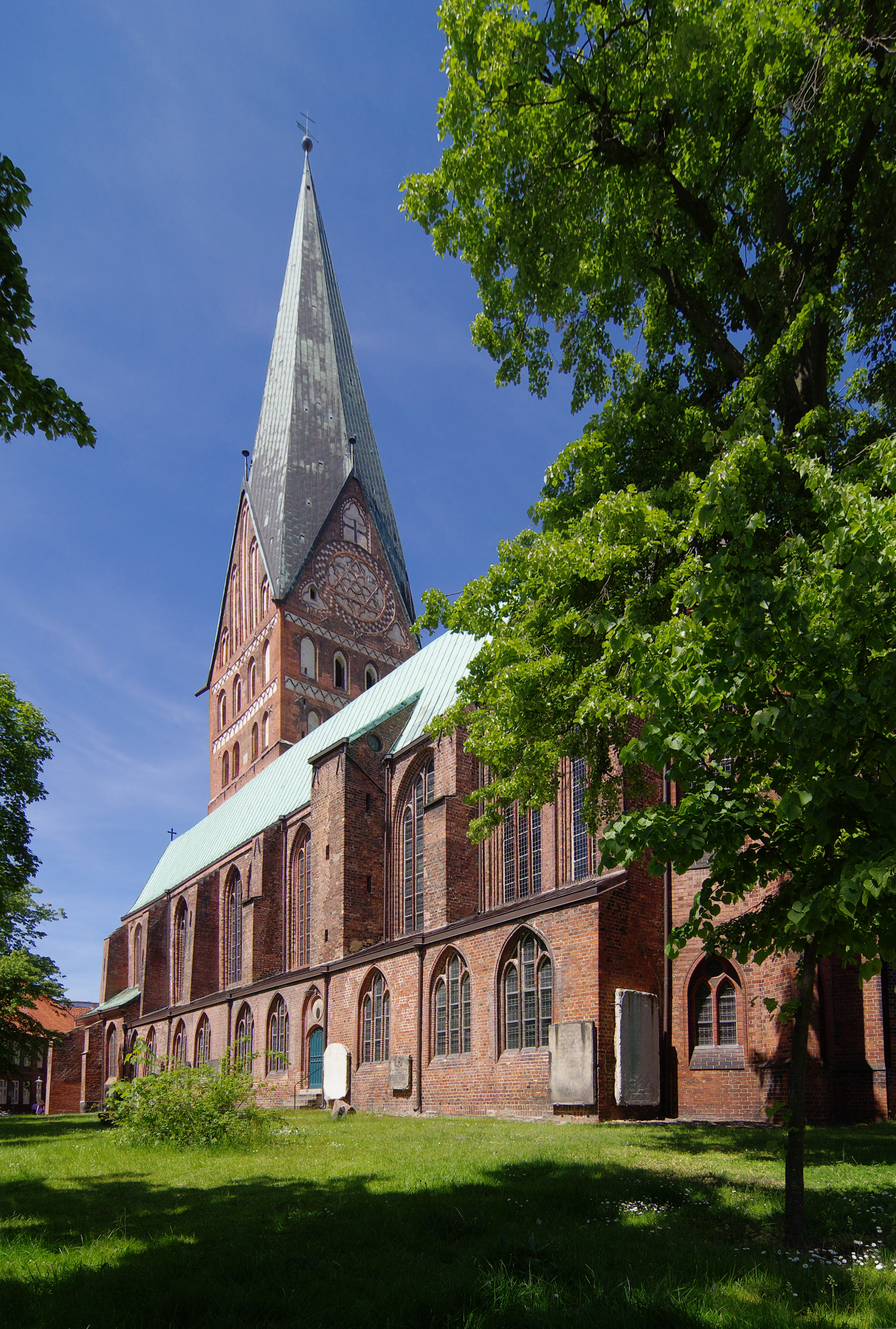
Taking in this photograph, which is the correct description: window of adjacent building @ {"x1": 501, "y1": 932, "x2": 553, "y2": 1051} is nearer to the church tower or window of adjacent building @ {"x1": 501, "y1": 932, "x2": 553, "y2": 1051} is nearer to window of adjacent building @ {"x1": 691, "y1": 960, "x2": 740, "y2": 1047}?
window of adjacent building @ {"x1": 691, "y1": 960, "x2": 740, "y2": 1047}

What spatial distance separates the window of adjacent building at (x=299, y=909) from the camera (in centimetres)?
3331

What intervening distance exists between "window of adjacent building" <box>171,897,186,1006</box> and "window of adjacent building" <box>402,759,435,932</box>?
2036 cm

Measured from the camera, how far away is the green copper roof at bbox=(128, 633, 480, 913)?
2906cm

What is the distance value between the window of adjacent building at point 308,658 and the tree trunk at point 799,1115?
4188 cm

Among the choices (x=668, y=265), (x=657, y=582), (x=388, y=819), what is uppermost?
(x=668, y=265)

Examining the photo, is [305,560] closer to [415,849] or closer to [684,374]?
[415,849]

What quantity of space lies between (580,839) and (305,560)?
32.0 m

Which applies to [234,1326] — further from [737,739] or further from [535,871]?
[535,871]

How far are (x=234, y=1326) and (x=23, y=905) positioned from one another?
33742 mm

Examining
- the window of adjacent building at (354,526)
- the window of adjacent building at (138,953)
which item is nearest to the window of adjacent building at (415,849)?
the window of adjacent building at (138,953)

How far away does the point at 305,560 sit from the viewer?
163 feet

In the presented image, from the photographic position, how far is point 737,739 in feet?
19.6

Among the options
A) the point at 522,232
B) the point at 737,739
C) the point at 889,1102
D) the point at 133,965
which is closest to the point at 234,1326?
the point at 737,739

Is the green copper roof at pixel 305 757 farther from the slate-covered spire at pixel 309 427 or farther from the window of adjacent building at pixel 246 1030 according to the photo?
the slate-covered spire at pixel 309 427
